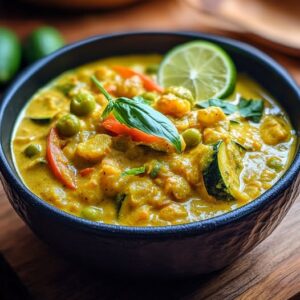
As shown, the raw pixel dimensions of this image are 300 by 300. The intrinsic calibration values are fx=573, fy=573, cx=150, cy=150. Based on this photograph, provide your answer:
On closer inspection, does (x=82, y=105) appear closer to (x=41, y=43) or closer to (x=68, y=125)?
(x=68, y=125)

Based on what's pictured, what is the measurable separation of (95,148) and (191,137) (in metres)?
0.47

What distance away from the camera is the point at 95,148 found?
282 cm

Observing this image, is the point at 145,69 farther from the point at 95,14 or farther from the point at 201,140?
the point at 95,14

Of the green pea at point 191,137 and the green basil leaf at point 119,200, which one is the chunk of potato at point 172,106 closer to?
the green pea at point 191,137

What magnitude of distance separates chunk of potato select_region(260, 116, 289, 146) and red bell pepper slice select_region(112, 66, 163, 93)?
649 mm

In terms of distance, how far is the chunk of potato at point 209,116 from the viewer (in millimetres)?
2934

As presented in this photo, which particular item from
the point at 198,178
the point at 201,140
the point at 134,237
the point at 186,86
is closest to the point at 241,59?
the point at 186,86

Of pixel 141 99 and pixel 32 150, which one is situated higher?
pixel 141 99

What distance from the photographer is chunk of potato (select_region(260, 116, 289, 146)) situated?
10.1ft

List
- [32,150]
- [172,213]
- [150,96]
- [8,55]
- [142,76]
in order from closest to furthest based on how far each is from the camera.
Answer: [172,213]
[32,150]
[150,96]
[142,76]
[8,55]

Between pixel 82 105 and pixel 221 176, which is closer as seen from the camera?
pixel 221 176

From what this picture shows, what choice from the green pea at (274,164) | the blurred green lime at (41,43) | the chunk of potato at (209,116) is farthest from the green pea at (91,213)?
the blurred green lime at (41,43)

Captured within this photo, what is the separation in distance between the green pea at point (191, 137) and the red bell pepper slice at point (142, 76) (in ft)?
2.07

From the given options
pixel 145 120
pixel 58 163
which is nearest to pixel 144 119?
pixel 145 120
